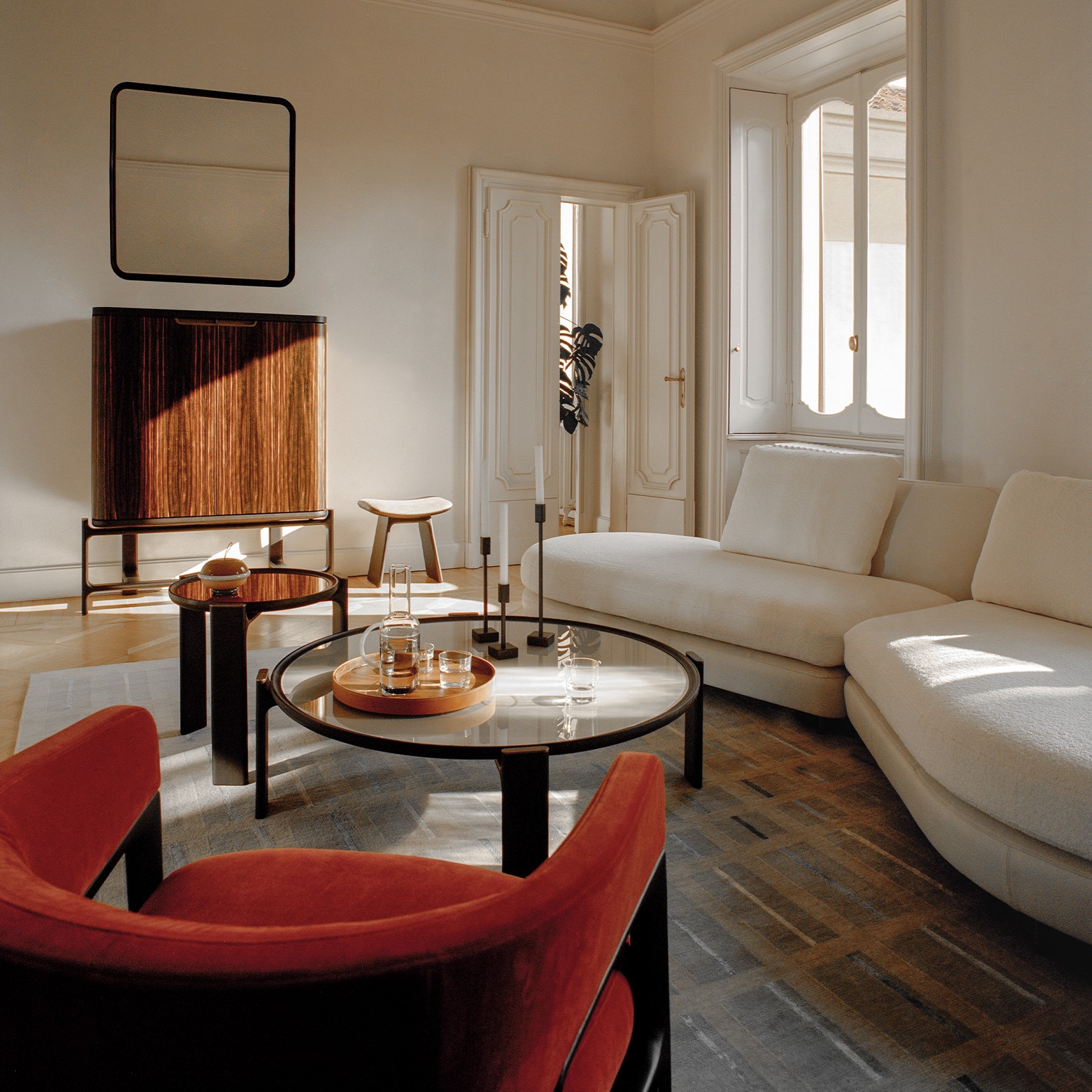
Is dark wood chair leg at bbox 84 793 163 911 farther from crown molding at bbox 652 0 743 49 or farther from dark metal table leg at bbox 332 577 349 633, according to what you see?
crown molding at bbox 652 0 743 49

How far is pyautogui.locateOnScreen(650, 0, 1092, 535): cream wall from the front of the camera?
3.37 metres

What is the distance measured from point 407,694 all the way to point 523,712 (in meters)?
0.24

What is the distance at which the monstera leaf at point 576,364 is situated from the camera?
637cm

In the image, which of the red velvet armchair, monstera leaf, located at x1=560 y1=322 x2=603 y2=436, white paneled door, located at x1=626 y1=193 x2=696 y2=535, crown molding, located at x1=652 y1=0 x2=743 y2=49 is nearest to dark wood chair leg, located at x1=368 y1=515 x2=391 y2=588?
white paneled door, located at x1=626 y1=193 x2=696 y2=535

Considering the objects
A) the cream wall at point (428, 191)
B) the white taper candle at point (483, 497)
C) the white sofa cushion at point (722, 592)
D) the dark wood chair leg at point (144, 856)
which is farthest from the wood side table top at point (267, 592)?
the cream wall at point (428, 191)

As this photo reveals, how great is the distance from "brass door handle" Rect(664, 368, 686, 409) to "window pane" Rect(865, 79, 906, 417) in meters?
1.10

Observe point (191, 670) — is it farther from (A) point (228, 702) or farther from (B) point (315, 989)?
(B) point (315, 989)

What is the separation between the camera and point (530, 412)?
18.7 feet

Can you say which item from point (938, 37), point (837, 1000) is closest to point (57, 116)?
point (938, 37)

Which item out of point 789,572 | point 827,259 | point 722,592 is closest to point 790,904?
point 722,592

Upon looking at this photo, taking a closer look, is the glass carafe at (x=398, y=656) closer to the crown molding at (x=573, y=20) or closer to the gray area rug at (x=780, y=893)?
the gray area rug at (x=780, y=893)

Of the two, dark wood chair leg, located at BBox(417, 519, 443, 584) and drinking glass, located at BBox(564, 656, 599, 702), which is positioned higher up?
dark wood chair leg, located at BBox(417, 519, 443, 584)

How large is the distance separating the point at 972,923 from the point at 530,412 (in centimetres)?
426

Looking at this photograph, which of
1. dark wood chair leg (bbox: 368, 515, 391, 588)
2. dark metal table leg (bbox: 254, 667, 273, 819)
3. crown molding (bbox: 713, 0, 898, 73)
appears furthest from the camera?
dark wood chair leg (bbox: 368, 515, 391, 588)
